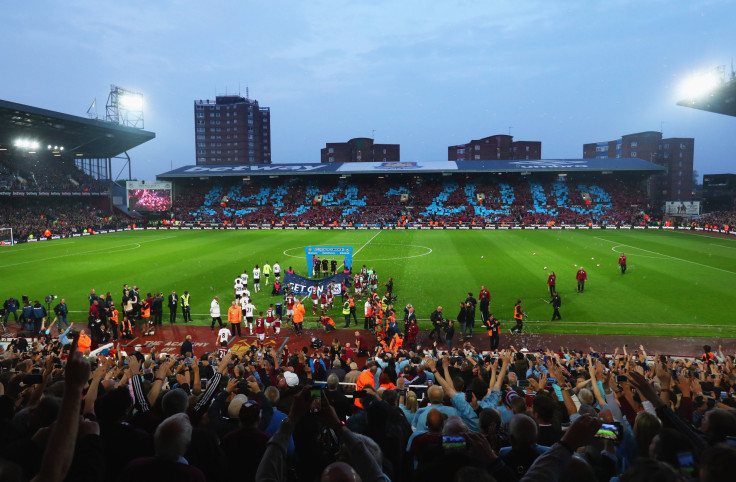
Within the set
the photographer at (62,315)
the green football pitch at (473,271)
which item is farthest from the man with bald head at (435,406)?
the photographer at (62,315)

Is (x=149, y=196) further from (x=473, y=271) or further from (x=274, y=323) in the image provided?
(x=274, y=323)

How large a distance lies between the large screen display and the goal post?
23356 millimetres

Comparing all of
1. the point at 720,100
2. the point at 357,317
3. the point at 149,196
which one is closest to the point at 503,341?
the point at 357,317

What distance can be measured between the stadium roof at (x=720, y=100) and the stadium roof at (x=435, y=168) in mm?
13915

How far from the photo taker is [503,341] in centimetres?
1741

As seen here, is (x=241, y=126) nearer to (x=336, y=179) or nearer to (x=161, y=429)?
(x=336, y=179)

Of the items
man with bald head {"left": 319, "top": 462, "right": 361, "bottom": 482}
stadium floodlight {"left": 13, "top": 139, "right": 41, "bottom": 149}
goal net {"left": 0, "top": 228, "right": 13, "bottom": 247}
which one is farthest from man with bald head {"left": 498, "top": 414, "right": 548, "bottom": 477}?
stadium floodlight {"left": 13, "top": 139, "right": 41, "bottom": 149}

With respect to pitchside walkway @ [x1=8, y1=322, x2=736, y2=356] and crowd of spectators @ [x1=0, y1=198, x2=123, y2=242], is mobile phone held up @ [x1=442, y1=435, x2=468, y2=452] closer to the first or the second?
pitchside walkway @ [x1=8, y1=322, x2=736, y2=356]

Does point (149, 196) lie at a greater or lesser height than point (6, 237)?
greater

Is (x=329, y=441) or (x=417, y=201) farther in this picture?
(x=417, y=201)

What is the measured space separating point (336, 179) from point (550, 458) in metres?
81.2

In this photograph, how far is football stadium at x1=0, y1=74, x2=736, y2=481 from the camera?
10.9 ft

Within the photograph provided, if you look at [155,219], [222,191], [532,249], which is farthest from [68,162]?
[532,249]

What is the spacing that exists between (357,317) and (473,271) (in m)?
11.4
